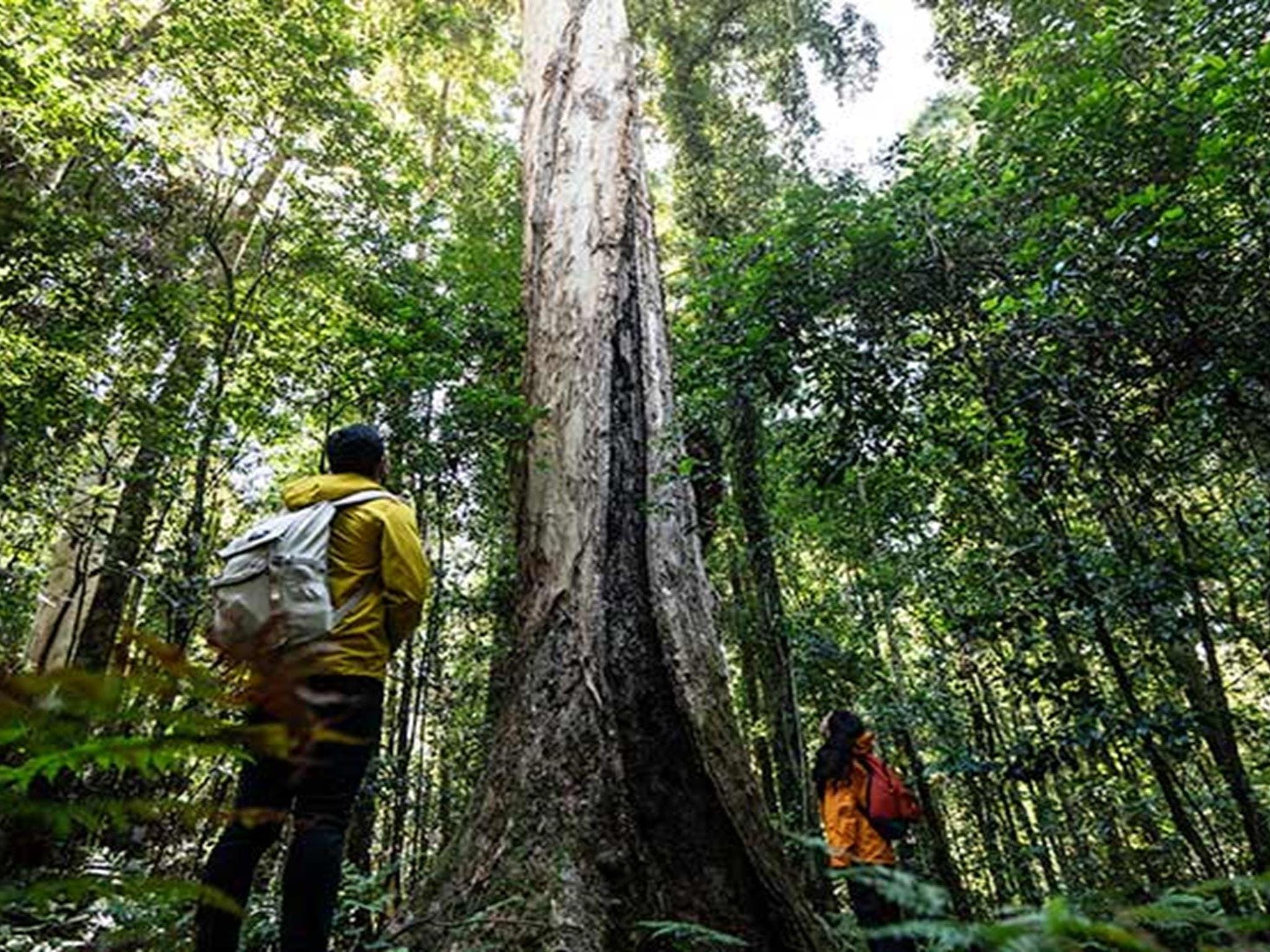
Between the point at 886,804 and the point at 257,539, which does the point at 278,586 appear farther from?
the point at 886,804

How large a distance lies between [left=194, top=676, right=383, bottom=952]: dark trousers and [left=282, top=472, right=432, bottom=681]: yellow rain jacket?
0.12m

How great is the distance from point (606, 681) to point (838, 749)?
229cm

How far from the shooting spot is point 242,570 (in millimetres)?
2180

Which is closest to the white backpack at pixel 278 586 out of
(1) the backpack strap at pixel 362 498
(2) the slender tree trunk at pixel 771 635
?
(1) the backpack strap at pixel 362 498

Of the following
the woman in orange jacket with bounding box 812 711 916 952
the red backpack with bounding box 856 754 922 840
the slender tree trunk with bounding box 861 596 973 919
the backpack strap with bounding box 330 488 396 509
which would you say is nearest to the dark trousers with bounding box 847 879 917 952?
the woman in orange jacket with bounding box 812 711 916 952

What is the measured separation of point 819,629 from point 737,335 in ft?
16.8

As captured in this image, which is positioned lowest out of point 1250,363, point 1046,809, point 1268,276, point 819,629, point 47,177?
point 1046,809

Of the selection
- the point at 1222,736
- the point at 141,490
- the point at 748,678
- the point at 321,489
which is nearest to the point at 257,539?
the point at 321,489

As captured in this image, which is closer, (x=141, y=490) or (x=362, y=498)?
(x=362, y=498)

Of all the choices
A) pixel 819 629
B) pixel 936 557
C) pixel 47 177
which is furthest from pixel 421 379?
pixel 47 177

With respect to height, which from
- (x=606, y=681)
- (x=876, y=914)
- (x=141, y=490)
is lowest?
(x=876, y=914)

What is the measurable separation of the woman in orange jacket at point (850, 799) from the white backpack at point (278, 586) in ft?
11.1

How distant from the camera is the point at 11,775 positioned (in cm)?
82

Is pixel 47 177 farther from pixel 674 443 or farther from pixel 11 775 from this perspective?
pixel 11 775
